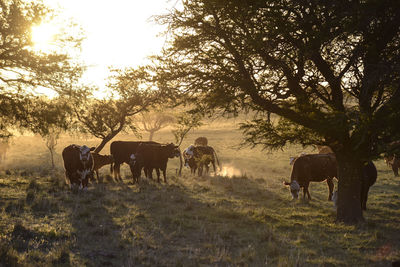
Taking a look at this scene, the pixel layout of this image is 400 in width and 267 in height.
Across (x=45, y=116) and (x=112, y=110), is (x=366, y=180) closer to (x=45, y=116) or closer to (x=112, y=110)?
(x=45, y=116)

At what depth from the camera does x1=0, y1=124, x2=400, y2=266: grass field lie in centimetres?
713

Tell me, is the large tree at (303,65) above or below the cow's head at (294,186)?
above

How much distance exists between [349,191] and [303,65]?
4086mm

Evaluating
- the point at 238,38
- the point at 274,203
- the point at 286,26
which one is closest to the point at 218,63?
the point at 238,38

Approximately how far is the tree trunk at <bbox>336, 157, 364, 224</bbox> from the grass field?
1.55 feet

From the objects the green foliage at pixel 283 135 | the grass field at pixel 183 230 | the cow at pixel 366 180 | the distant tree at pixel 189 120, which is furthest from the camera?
the cow at pixel 366 180

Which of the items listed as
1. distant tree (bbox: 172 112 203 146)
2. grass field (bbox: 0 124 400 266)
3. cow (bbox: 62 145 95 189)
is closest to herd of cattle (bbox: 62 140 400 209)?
cow (bbox: 62 145 95 189)

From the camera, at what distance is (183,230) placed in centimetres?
932

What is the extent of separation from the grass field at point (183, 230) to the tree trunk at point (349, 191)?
472 millimetres

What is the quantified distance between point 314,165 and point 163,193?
258 inches

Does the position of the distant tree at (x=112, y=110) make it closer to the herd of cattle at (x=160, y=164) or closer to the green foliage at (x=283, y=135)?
the herd of cattle at (x=160, y=164)

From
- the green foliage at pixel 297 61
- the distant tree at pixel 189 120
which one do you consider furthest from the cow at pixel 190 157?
the green foliage at pixel 297 61

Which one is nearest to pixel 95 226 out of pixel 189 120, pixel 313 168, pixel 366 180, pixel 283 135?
pixel 283 135

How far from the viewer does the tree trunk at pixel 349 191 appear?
1005 cm
